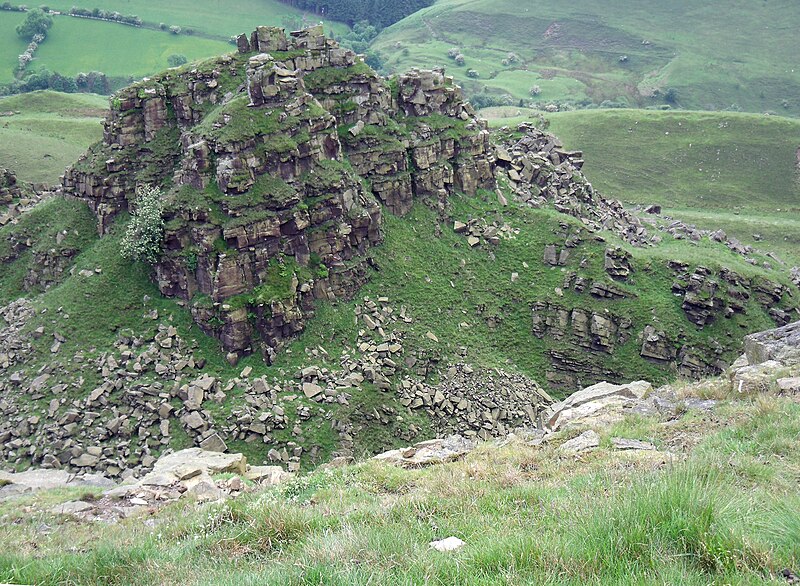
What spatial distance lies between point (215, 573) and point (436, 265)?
31087 mm

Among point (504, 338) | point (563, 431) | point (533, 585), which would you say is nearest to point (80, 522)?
point (563, 431)

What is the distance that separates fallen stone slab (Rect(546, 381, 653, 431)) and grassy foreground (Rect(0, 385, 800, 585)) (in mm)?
6114

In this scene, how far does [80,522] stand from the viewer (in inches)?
690

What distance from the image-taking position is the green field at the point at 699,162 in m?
76.6

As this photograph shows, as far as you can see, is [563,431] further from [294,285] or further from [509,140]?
[509,140]

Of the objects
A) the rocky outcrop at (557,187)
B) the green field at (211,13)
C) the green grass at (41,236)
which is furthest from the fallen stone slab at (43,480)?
the green field at (211,13)

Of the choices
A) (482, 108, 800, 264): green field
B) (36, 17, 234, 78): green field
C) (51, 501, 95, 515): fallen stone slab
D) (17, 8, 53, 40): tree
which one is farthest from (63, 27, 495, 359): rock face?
(17, 8, 53, 40): tree

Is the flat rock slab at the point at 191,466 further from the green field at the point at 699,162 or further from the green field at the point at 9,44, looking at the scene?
the green field at the point at 9,44

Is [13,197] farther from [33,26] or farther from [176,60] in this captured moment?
[33,26]

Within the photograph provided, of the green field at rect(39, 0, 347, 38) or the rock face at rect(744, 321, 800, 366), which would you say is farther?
the green field at rect(39, 0, 347, 38)

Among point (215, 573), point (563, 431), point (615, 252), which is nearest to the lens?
point (215, 573)

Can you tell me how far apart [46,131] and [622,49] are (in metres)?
142

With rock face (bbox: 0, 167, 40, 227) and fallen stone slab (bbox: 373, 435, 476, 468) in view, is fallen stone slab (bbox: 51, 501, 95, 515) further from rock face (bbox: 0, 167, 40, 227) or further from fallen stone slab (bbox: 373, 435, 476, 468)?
rock face (bbox: 0, 167, 40, 227)

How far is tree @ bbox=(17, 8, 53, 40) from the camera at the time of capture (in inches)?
5374
